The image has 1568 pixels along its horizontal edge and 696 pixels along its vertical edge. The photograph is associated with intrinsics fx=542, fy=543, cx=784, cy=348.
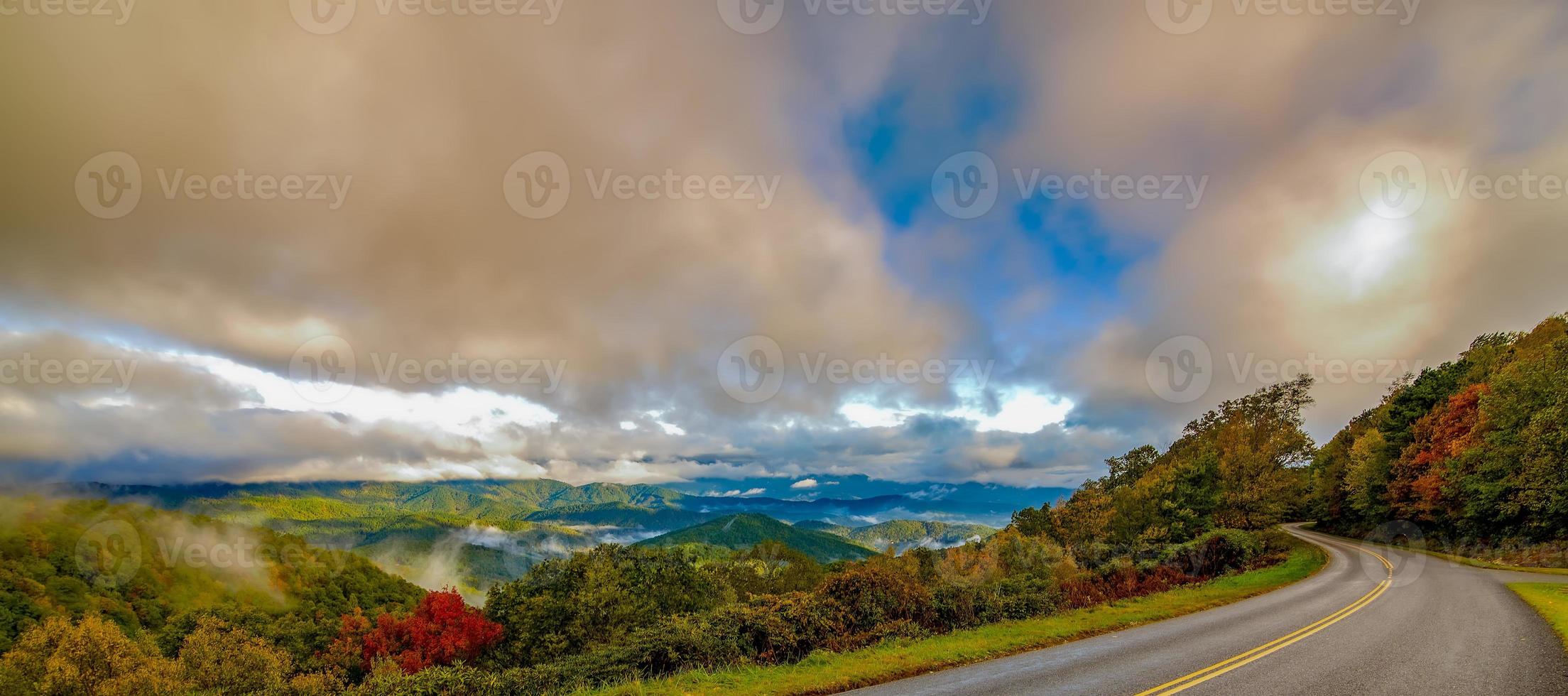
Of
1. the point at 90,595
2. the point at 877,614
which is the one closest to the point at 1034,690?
the point at 877,614

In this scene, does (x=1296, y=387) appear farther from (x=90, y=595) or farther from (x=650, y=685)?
(x=90, y=595)

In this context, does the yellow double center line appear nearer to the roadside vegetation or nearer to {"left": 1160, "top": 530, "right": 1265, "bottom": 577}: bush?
the roadside vegetation

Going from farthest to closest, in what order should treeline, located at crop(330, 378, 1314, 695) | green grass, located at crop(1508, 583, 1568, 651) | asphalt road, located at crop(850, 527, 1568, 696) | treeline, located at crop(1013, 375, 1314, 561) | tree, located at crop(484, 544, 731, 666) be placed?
tree, located at crop(484, 544, 731, 666) → treeline, located at crop(1013, 375, 1314, 561) → green grass, located at crop(1508, 583, 1568, 651) → treeline, located at crop(330, 378, 1314, 695) → asphalt road, located at crop(850, 527, 1568, 696)

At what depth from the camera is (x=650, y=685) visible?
455 inches

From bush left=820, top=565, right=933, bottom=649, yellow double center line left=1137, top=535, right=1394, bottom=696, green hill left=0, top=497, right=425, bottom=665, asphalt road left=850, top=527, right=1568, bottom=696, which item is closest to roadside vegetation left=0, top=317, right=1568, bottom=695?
bush left=820, top=565, right=933, bottom=649

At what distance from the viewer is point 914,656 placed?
1343 cm

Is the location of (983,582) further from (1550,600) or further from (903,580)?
(1550,600)

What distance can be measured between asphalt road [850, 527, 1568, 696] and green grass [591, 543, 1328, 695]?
478mm

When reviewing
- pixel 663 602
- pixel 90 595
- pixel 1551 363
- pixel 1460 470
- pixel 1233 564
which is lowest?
pixel 90 595

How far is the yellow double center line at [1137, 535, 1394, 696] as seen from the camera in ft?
34.3

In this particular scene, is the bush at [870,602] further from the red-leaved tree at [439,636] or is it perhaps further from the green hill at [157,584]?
the green hill at [157,584]

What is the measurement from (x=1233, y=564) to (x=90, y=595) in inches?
9574

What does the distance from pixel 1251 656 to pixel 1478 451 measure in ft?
160

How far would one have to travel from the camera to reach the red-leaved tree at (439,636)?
56875mm
